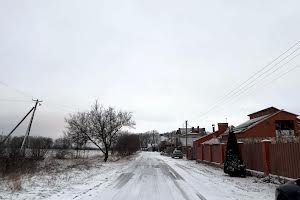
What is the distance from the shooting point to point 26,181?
1677 cm

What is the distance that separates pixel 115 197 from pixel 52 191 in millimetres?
2741

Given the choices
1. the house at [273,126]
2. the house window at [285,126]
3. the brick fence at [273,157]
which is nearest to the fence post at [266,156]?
the brick fence at [273,157]

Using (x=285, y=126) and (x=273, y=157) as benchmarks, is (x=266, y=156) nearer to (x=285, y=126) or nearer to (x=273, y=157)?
(x=273, y=157)

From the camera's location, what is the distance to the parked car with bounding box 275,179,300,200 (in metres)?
6.16

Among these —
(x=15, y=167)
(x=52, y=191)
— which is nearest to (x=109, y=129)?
(x=15, y=167)

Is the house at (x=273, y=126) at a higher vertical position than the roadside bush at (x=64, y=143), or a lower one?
higher

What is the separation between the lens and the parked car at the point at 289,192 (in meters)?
6.16

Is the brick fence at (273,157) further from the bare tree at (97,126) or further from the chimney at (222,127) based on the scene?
the chimney at (222,127)

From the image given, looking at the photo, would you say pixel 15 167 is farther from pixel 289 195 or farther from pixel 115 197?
pixel 289 195

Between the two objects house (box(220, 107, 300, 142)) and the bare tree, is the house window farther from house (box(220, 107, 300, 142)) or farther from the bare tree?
the bare tree

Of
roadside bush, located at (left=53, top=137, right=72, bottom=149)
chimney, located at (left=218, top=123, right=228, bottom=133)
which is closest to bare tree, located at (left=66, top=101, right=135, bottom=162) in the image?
roadside bush, located at (left=53, top=137, right=72, bottom=149)

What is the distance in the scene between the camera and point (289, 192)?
6266mm

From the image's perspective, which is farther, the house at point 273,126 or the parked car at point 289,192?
the house at point 273,126

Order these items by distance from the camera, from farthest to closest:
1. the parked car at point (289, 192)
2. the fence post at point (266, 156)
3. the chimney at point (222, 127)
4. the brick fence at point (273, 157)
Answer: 1. the chimney at point (222, 127)
2. the fence post at point (266, 156)
3. the brick fence at point (273, 157)
4. the parked car at point (289, 192)
